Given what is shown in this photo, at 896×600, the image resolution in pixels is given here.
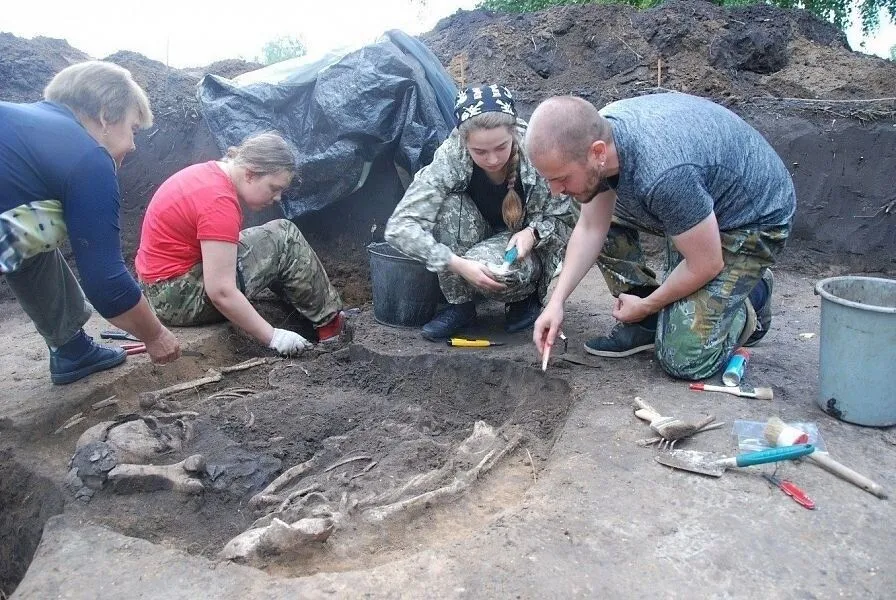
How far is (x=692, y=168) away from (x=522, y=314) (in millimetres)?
1487

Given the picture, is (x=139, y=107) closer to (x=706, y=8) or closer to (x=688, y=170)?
(x=688, y=170)

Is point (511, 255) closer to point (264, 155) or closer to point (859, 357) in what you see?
point (264, 155)

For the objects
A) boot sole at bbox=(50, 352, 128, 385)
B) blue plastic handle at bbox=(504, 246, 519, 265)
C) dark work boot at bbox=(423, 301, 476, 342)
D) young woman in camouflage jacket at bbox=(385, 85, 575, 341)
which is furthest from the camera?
dark work boot at bbox=(423, 301, 476, 342)

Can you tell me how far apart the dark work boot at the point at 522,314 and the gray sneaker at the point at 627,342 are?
513mm

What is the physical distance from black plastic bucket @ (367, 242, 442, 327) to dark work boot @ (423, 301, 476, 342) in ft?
0.45

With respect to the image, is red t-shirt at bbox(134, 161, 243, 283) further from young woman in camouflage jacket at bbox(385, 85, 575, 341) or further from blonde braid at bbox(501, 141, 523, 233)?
blonde braid at bbox(501, 141, 523, 233)

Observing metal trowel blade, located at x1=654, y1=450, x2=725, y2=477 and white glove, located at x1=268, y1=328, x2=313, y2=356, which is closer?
metal trowel blade, located at x1=654, y1=450, x2=725, y2=477

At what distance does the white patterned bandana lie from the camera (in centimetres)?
318

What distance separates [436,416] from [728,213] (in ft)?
5.14

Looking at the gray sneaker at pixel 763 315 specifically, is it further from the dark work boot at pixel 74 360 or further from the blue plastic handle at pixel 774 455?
the dark work boot at pixel 74 360

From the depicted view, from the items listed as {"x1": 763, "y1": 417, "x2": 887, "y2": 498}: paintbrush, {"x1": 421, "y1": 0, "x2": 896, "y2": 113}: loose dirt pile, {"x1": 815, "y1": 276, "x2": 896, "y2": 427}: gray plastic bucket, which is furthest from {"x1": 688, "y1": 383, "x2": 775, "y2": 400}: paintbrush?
{"x1": 421, "y1": 0, "x2": 896, "y2": 113}: loose dirt pile

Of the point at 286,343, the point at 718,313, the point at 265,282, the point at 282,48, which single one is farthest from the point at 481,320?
the point at 282,48

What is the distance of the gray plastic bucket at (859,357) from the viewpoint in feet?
7.98

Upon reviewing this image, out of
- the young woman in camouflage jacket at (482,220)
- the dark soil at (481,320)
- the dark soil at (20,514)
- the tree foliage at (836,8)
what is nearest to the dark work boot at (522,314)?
the young woman in camouflage jacket at (482,220)
